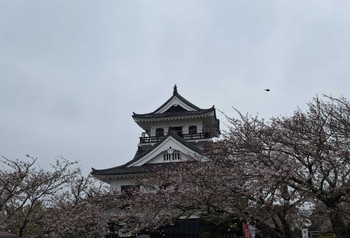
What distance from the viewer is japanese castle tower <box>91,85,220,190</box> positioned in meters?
24.0

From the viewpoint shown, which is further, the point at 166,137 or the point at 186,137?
the point at 186,137

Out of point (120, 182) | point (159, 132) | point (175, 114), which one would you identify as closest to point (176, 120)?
point (175, 114)

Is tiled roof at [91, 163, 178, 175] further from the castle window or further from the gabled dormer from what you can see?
the gabled dormer

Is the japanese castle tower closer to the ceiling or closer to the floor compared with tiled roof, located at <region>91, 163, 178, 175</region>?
closer to the ceiling

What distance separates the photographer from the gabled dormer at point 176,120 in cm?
2828

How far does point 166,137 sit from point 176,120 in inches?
185

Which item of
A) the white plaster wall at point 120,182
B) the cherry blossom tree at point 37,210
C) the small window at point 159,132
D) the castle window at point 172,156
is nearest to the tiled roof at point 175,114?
the small window at point 159,132

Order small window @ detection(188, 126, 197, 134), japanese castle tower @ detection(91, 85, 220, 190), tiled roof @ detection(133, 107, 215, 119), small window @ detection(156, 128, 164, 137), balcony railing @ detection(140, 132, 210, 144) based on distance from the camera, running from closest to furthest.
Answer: japanese castle tower @ detection(91, 85, 220, 190) → balcony railing @ detection(140, 132, 210, 144) → tiled roof @ detection(133, 107, 215, 119) → small window @ detection(188, 126, 197, 134) → small window @ detection(156, 128, 164, 137)

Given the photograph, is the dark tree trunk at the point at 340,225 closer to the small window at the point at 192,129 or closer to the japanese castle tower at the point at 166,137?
the japanese castle tower at the point at 166,137

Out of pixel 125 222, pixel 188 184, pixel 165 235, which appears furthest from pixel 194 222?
pixel 188 184

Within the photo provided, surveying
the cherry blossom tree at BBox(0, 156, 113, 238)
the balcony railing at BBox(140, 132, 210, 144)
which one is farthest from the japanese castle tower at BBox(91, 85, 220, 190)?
the cherry blossom tree at BBox(0, 156, 113, 238)

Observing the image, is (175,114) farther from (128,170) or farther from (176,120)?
(128,170)

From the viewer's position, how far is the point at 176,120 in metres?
29.2

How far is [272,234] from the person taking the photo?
1171 centimetres
